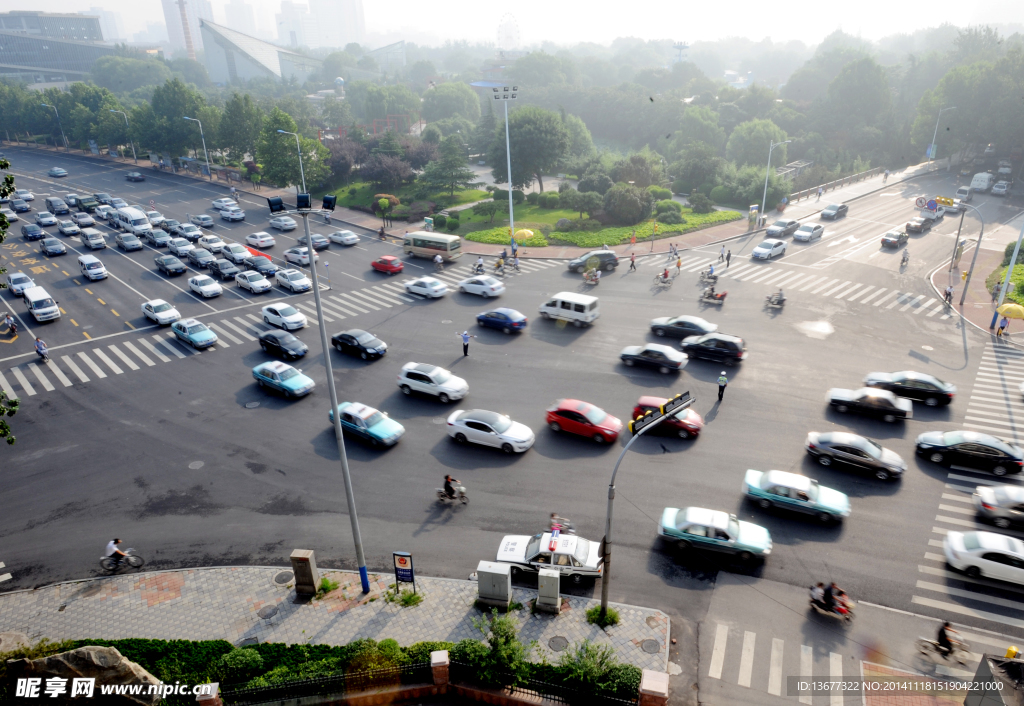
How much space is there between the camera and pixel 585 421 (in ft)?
87.0

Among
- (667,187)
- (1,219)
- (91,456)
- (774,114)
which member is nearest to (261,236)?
(91,456)

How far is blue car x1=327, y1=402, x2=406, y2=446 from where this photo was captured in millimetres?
26500

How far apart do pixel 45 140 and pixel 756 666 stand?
510 feet

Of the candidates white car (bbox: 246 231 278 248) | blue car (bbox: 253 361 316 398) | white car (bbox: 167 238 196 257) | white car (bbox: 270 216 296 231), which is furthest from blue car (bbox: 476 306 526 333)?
white car (bbox: 270 216 296 231)

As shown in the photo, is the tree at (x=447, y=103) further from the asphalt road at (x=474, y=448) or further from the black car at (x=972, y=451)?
the black car at (x=972, y=451)

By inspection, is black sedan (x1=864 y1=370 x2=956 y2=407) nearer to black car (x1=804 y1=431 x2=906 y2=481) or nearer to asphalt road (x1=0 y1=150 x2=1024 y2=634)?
asphalt road (x1=0 y1=150 x2=1024 y2=634)

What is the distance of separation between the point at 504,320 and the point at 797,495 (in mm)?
20601

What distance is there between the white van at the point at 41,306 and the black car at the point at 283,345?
17.4m

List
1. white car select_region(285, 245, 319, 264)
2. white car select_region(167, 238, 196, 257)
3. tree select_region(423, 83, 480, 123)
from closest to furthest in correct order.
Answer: white car select_region(285, 245, 319, 264)
white car select_region(167, 238, 196, 257)
tree select_region(423, 83, 480, 123)

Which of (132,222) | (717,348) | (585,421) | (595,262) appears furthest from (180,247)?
(717,348)

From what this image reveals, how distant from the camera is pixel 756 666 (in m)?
16.3

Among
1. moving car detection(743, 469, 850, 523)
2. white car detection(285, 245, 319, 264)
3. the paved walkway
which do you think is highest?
white car detection(285, 245, 319, 264)

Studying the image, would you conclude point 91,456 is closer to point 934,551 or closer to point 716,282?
point 934,551

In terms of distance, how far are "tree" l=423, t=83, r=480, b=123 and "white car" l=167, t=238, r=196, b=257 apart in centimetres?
9949
